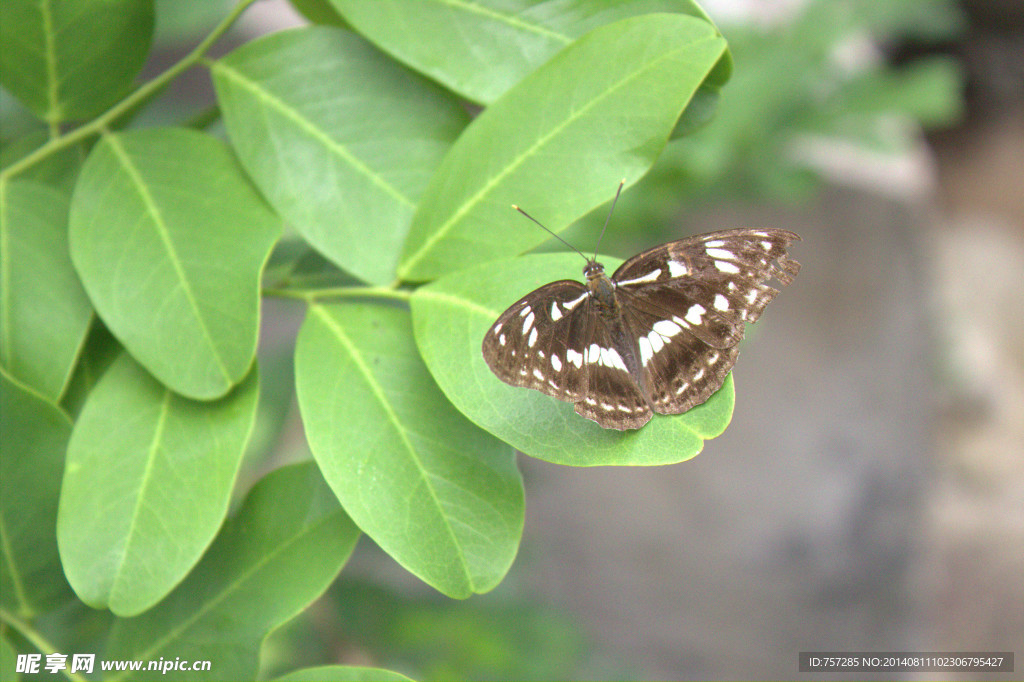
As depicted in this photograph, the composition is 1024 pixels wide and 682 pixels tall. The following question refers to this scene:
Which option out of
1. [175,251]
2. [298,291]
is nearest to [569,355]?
[298,291]

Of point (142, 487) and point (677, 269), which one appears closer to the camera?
point (142, 487)

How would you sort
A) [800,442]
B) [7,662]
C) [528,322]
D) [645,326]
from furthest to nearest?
[800,442], [645,326], [528,322], [7,662]

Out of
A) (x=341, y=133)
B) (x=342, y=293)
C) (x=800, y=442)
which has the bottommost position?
(x=800, y=442)

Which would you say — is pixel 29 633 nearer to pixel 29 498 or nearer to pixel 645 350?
pixel 29 498

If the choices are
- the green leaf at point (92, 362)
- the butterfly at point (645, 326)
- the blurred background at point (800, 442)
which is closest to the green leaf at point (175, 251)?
the green leaf at point (92, 362)

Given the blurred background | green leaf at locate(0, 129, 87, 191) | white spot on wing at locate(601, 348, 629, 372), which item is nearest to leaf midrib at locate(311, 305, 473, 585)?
white spot on wing at locate(601, 348, 629, 372)

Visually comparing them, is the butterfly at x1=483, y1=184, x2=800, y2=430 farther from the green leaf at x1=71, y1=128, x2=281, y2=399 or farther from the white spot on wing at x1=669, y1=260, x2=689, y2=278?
the green leaf at x1=71, y1=128, x2=281, y2=399

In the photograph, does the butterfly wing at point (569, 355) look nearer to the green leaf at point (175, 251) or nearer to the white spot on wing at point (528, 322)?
the white spot on wing at point (528, 322)
